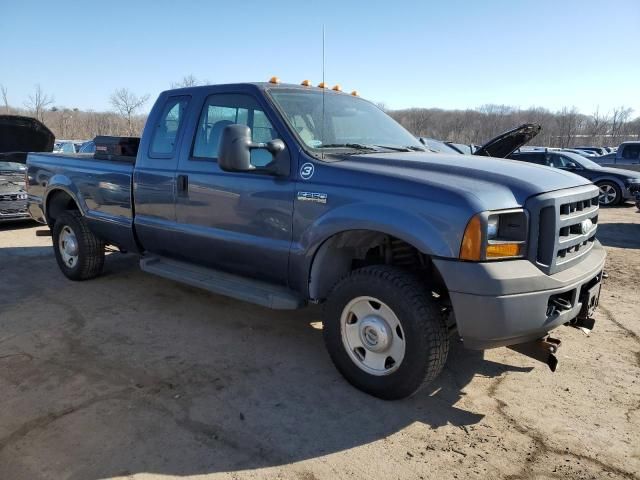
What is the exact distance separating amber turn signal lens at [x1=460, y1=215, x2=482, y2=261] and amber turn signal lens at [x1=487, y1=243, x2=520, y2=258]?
0.24 ft

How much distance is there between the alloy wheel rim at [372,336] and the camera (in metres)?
3.12

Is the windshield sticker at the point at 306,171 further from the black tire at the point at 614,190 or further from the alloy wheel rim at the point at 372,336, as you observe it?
the black tire at the point at 614,190

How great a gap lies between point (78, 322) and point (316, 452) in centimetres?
288

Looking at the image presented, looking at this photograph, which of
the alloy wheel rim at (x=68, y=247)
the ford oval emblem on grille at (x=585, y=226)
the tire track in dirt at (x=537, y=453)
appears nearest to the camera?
the tire track in dirt at (x=537, y=453)

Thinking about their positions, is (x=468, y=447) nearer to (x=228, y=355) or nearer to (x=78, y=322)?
(x=228, y=355)

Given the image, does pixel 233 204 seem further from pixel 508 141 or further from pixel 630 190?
pixel 630 190

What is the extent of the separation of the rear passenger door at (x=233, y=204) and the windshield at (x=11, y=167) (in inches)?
276

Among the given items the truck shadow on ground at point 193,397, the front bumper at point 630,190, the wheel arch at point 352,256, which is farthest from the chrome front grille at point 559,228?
the front bumper at point 630,190

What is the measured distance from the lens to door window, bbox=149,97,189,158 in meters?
4.43

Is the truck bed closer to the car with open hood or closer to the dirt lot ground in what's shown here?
the dirt lot ground

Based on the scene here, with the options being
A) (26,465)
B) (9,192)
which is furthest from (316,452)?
(9,192)

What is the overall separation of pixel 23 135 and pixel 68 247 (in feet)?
19.3

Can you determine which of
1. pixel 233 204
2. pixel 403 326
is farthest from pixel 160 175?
pixel 403 326

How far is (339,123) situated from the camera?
403 centimetres
